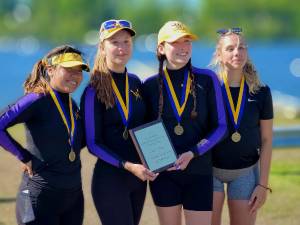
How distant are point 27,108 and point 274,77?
40844 millimetres

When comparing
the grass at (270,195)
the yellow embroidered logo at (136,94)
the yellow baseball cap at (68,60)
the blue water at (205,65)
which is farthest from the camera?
the blue water at (205,65)

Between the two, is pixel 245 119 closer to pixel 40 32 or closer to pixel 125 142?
pixel 125 142

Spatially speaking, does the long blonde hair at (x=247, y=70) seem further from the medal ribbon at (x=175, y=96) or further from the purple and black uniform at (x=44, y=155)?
the purple and black uniform at (x=44, y=155)

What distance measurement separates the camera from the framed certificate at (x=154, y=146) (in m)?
5.72

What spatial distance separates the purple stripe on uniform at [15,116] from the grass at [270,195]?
2.99 metres

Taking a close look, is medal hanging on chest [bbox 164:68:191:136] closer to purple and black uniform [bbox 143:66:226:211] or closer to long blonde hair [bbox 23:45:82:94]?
purple and black uniform [bbox 143:66:226:211]

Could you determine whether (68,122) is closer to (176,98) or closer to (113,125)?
(113,125)

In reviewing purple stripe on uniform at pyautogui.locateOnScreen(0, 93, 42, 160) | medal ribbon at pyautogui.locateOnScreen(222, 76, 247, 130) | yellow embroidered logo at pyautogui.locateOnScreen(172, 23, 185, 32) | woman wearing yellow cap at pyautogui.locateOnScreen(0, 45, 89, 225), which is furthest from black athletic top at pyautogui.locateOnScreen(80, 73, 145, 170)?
medal ribbon at pyautogui.locateOnScreen(222, 76, 247, 130)

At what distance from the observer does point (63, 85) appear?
579 centimetres

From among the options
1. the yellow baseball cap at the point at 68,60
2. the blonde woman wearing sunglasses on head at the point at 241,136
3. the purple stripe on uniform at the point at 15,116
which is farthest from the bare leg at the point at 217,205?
the purple stripe on uniform at the point at 15,116

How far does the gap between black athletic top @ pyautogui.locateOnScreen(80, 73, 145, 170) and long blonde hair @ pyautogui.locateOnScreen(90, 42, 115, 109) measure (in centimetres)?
4

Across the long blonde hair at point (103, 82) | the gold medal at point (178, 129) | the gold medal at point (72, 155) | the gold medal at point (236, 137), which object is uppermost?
the long blonde hair at point (103, 82)

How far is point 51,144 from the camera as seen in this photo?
223 inches

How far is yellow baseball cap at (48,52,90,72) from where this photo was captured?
5.75 metres
